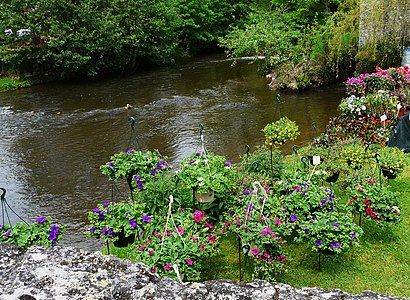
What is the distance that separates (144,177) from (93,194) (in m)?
3.03

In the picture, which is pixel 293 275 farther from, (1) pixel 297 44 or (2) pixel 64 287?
(1) pixel 297 44

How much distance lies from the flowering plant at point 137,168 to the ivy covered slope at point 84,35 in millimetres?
13591

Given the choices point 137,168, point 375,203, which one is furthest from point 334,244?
point 137,168

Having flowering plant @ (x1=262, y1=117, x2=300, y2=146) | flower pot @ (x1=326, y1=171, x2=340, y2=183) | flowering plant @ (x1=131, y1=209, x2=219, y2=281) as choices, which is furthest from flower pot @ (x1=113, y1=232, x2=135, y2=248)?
flower pot @ (x1=326, y1=171, x2=340, y2=183)

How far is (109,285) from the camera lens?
1.58 meters

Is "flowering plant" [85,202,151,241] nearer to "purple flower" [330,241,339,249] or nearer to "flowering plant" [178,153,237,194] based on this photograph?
"flowering plant" [178,153,237,194]

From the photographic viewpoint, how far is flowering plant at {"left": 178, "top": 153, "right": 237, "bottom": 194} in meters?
4.65

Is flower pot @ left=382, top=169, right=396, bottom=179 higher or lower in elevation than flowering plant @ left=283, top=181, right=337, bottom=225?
lower

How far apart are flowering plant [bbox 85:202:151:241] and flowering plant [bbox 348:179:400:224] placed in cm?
249

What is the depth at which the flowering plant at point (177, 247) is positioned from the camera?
3904 millimetres

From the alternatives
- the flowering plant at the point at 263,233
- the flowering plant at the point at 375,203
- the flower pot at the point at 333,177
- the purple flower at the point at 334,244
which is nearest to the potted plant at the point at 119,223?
the flowering plant at the point at 263,233

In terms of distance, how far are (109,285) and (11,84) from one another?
18.9 metres

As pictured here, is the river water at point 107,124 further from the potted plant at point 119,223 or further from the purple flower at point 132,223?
the purple flower at point 132,223

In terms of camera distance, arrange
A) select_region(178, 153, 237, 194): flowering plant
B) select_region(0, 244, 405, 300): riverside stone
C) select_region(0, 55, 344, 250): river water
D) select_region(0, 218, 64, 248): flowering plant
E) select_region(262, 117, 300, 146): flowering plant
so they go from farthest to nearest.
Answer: select_region(0, 55, 344, 250): river water → select_region(262, 117, 300, 146): flowering plant → select_region(178, 153, 237, 194): flowering plant → select_region(0, 218, 64, 248): flowering plant → select_region(0, 244, 405, 300): riverside stone
